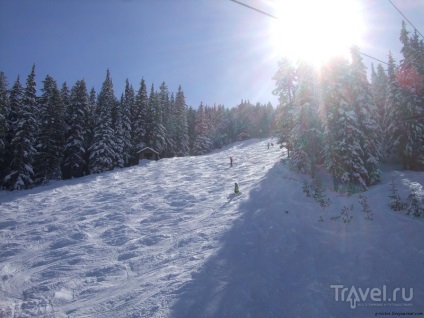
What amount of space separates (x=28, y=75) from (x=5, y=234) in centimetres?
3105

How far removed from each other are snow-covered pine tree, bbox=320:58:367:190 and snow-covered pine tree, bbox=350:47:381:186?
64 cm

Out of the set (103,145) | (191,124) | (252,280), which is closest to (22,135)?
(103,145)

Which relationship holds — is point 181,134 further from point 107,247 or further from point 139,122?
point 107,247

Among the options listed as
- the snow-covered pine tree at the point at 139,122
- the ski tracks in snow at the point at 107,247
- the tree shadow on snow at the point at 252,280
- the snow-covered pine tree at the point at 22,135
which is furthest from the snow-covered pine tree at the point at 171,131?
the tree shadow on snow at the point at 252,280

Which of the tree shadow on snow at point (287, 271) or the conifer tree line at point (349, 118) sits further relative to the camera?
the conifer tree line at point (349, 118)

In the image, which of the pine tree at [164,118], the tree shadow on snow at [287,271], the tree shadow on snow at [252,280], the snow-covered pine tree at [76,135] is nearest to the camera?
the tree shadow on snow at [252,280]

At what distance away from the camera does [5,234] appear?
1292 cm

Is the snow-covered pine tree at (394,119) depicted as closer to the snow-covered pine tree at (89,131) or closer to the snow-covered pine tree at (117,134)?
the snow-covered pine tree at (117,134)

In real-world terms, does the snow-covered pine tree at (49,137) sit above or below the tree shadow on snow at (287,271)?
above

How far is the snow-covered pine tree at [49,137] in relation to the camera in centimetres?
3691

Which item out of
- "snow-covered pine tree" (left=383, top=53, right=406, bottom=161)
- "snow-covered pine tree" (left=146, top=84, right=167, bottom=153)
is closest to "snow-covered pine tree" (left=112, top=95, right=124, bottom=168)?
"snow-covered pine tree" (left=146, top=84, right=167, bottom=153)

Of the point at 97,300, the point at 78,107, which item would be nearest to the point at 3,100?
the point at 78,107

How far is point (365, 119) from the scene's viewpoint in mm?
23297

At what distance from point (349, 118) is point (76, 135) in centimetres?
3620
